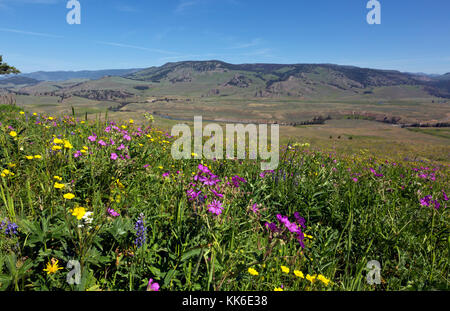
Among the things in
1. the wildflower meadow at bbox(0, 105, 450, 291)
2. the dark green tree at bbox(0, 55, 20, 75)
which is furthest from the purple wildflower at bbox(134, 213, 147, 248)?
the dark green tree at bbox(0, 55, 20, 75)

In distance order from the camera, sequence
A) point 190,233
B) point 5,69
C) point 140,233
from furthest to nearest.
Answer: point 5,69
point 190,233
point 140,233

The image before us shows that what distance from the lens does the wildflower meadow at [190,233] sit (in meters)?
1.96

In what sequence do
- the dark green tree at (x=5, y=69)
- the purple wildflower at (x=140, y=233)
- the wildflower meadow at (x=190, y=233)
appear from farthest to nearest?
the dark green tree at (x=5, y=69)
the purple wildflower at (x=140, y=233)
the wildflower meadow at (x=190, y=233)

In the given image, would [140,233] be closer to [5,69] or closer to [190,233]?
[190,233]

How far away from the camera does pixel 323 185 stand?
144 inches

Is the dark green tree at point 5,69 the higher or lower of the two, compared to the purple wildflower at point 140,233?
higher

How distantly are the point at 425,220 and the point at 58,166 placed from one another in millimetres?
5316

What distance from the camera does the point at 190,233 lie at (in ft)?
7.86

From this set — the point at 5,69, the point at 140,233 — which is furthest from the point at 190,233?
the point at 5,69

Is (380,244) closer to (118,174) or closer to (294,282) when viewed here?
(294,282)

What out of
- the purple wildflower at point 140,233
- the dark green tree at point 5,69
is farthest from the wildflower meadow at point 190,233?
the dark green tree at point 5,69

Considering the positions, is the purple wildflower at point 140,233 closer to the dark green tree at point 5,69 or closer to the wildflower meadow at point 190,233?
the wildflower meadow at point 190,233
